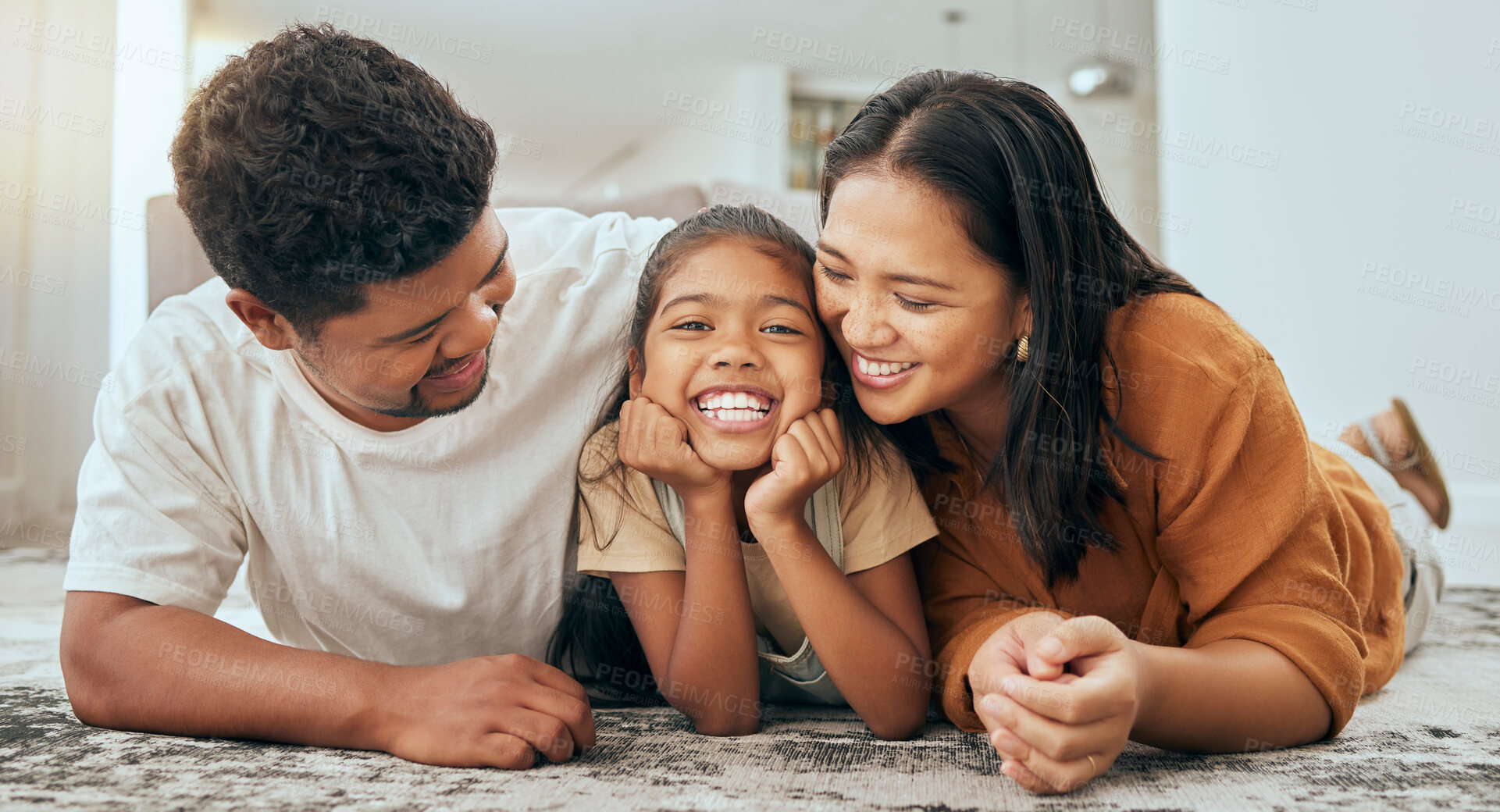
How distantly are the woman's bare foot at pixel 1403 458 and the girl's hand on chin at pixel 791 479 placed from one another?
1.43m

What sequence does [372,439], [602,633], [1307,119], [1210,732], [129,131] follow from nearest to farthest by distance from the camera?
[1210,732] → [372,439] → [602,633] → [1307,119] → [129,131]

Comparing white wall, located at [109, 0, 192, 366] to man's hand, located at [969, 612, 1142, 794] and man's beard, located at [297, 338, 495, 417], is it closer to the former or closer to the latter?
man's beard, located at [297, 338, 495, 417]

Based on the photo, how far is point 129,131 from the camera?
3.54 m

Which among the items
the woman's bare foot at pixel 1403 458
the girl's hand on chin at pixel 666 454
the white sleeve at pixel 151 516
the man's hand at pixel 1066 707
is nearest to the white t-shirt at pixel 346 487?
the white sleeve at pixel 151 516

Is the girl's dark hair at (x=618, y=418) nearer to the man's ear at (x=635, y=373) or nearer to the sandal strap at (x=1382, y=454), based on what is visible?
the man's ear at (x=635, y=373)

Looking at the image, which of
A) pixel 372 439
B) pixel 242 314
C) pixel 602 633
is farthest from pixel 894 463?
pixel 242 314

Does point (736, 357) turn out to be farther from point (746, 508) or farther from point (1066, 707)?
point (1066, 707)

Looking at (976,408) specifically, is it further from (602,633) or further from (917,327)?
(602,633)

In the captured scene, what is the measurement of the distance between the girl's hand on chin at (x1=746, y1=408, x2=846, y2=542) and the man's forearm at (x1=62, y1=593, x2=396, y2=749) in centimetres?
40

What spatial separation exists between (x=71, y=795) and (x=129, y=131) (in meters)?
3.46

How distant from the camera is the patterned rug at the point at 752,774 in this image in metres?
0.78

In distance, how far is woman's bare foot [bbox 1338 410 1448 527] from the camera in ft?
6.32

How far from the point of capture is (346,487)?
115 cm

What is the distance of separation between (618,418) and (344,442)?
0.33m
